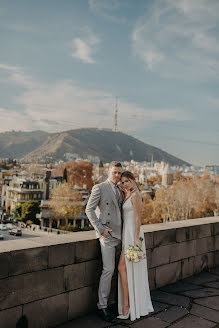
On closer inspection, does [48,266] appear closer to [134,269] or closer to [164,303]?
[134,269]

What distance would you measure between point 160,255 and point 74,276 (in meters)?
1.55

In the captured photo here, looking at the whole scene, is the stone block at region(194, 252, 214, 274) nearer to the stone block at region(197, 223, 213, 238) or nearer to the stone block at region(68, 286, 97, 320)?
the stone block at region(197, 223, 213, 238)

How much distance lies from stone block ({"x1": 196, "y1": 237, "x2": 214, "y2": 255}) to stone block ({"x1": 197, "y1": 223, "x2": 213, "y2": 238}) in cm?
6

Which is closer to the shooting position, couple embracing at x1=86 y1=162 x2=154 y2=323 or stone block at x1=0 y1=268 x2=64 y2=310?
stone block at x1=0 y1=268 x2=64 y2=310

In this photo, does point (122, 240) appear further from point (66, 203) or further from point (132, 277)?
point (66, 203)

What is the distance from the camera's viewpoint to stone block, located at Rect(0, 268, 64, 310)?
3039 millimetres

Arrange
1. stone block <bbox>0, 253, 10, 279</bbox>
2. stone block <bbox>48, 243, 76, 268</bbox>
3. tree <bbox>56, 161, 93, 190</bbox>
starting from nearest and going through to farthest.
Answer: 1. stone block <bbox>0, 253, 10, 279</bbox>
2. stone block <bbox>48, 243, 76, 268</bbox>
3. tree <bbox>56, 161, 93, 190</bbox>

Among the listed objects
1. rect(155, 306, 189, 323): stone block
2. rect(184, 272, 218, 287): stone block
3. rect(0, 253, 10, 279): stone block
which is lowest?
rect(155, 306, 189, 323): stone block

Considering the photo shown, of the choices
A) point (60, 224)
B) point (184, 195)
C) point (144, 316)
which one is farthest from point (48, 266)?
point (60, 224)

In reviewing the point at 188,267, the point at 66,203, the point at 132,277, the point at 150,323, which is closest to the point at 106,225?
the point at 132,277

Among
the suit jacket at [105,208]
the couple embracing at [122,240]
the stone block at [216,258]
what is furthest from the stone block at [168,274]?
the suit jacket at [105,208]

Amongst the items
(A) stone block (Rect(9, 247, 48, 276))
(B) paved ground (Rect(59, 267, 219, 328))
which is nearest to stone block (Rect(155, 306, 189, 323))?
(B) paved ground (Rect(59, 267, 219, 328))

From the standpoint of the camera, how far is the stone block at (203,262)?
18.0 feet

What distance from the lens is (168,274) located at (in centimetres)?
493
